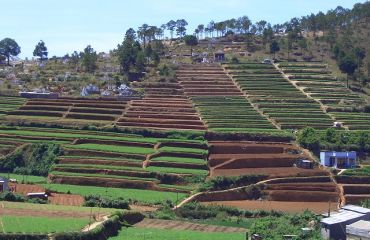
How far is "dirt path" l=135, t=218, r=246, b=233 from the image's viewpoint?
45.7 m

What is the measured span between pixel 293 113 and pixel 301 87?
13872 millimetres

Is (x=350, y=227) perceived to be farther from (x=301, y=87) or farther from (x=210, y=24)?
(x=210, y=24)

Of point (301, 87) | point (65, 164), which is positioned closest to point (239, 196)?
point (65, 164)

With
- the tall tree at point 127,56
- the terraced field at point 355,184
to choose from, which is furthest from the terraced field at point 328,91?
the tall tree at point 127,56

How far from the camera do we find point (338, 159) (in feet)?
208

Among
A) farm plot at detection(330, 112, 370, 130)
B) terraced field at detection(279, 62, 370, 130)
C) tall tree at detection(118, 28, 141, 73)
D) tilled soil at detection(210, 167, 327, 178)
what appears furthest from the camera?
tall tree at detection(118, 28, 141, 73)

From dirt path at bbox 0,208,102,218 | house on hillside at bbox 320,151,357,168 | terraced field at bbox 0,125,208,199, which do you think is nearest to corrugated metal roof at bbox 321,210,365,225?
dirt path at bbox 0,208,102,218

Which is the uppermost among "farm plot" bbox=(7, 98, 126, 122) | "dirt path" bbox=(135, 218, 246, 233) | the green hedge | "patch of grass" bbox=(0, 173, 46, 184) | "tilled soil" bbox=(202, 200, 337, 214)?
"farm plot" bbox=(7, 98, 126, 122)

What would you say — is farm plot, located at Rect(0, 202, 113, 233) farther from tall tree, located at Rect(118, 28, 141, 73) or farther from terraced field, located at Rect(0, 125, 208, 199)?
tall tree, located at Rect(118, 28, 141, 73)

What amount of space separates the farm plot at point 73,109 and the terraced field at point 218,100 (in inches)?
392

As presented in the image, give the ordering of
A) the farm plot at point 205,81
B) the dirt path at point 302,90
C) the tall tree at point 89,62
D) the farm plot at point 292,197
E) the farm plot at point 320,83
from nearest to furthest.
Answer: the farm plot at point 292,197
the dirt path at point 302,90
the farm plot at point 320,83
the farm plot at point 205,81
the tall tree at point 89,62

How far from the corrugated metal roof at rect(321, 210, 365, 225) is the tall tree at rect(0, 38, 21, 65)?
82543 millimetres

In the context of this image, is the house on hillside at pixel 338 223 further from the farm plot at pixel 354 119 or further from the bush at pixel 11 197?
the farm plot at pixel 354 119

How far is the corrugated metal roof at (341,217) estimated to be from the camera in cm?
4228
